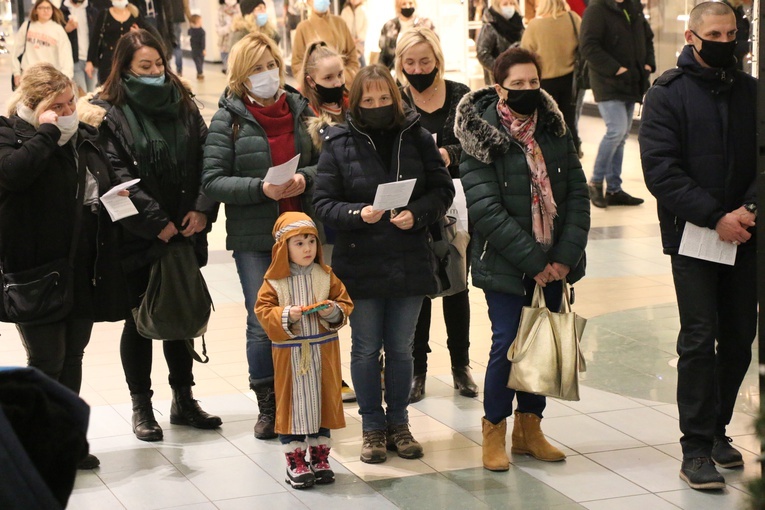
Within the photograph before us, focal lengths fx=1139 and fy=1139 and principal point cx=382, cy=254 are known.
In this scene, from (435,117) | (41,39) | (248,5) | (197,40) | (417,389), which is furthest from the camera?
(197,40)

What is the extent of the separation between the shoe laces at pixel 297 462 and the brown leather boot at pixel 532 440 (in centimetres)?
102

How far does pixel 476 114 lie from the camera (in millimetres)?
5004

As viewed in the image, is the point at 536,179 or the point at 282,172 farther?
the point at 282,172

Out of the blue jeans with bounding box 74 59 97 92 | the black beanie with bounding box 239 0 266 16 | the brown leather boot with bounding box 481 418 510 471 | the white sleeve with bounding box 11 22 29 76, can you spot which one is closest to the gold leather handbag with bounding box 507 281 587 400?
the brown leather boot with bounding box 481 418 510 471

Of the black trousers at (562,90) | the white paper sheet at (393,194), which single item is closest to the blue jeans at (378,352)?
the white paper sheet at (393,194)

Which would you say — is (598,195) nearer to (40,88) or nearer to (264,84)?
(264,84)

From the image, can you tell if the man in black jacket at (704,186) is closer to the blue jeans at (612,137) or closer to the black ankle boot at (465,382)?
the black ankle boot at (465,382)

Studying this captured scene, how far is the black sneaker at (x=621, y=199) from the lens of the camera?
1150 centimetres

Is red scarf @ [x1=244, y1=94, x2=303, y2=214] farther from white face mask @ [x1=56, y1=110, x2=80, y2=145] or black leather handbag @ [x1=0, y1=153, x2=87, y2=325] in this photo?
black leather handbag @ [x1=0, y1=153, x2=87, y2=325]

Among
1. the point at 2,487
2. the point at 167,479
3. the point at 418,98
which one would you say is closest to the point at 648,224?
the point at 418,98

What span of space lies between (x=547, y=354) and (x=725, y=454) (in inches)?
36.9

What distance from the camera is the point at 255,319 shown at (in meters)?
5.54

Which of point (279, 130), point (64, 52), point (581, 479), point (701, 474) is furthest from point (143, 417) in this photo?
point (64, 52)

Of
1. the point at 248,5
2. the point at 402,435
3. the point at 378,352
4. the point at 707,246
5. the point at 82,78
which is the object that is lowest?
the point at 402,435
